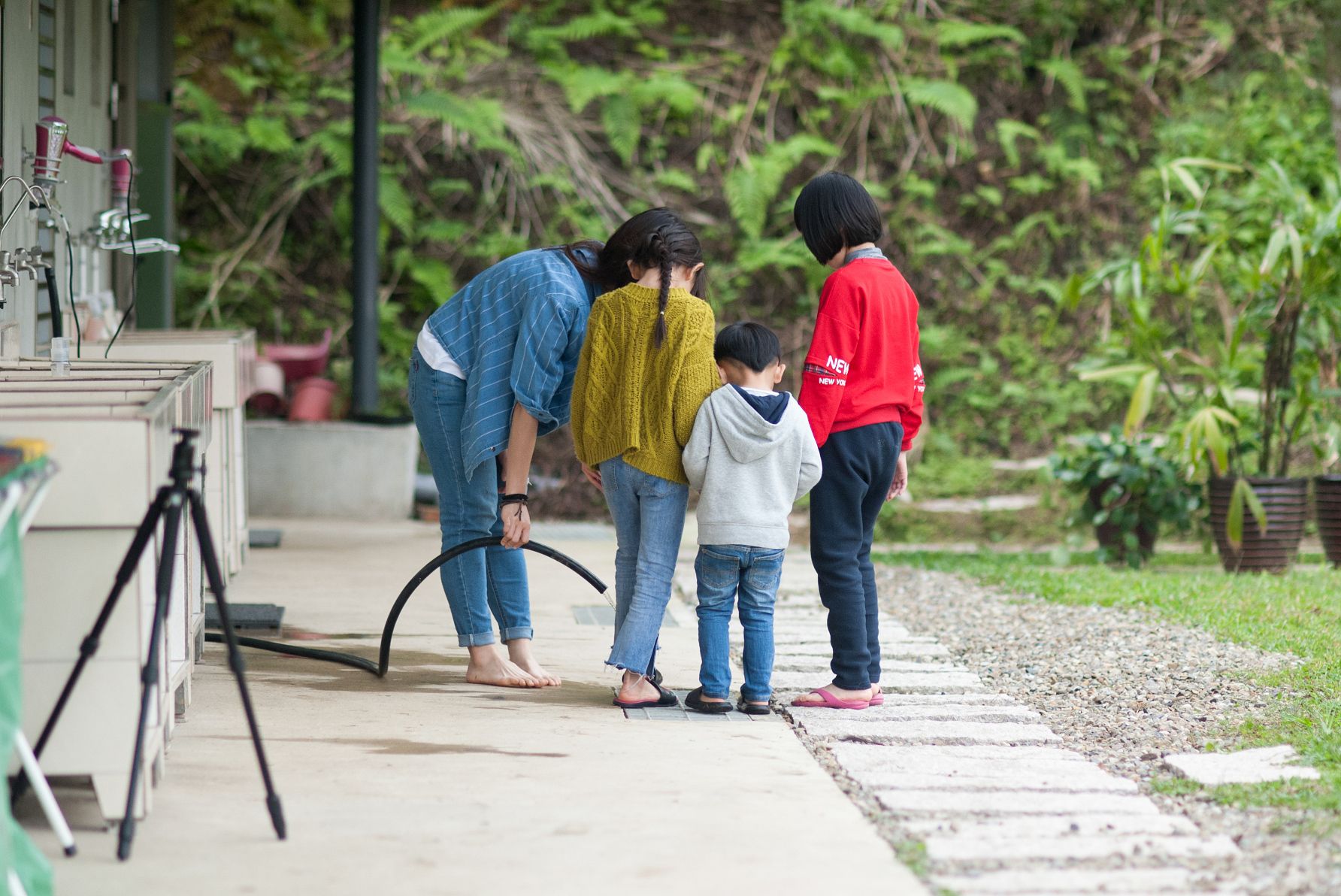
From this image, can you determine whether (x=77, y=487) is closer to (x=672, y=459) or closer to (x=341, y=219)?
(x=672, y=459)

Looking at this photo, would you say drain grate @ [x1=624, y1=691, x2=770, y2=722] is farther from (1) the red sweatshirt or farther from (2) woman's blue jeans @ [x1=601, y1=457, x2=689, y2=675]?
(1) the red sweatshirt

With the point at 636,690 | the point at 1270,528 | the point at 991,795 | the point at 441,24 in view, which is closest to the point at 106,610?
the point at 636,690

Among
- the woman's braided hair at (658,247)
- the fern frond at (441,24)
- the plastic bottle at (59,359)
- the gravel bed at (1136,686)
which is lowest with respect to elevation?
the gravel bed at (1136,686)

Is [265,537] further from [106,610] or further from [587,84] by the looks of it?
[106,610]

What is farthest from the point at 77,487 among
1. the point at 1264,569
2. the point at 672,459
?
the point at 1264,569

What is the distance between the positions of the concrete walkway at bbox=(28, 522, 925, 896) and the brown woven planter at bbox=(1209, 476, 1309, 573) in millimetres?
3326

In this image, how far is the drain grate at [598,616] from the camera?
5055mm

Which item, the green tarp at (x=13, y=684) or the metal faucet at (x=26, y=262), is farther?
the metal faucet at (x=26, y=262)

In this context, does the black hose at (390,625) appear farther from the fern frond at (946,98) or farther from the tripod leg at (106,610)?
the fern frond at (946,98)

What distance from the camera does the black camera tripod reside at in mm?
2533

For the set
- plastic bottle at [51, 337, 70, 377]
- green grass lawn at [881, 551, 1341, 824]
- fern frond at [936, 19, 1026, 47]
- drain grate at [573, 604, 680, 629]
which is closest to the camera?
green grass lawn at [881, 551, 1341, 824]

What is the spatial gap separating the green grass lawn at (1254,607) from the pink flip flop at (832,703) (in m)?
0.92

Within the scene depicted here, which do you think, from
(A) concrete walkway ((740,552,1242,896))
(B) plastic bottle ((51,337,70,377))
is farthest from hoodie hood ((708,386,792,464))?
(B) plastic bottle ((51,337,70,377))

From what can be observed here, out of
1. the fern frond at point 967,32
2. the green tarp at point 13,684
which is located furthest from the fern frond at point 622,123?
the green tarp at point 13,684
